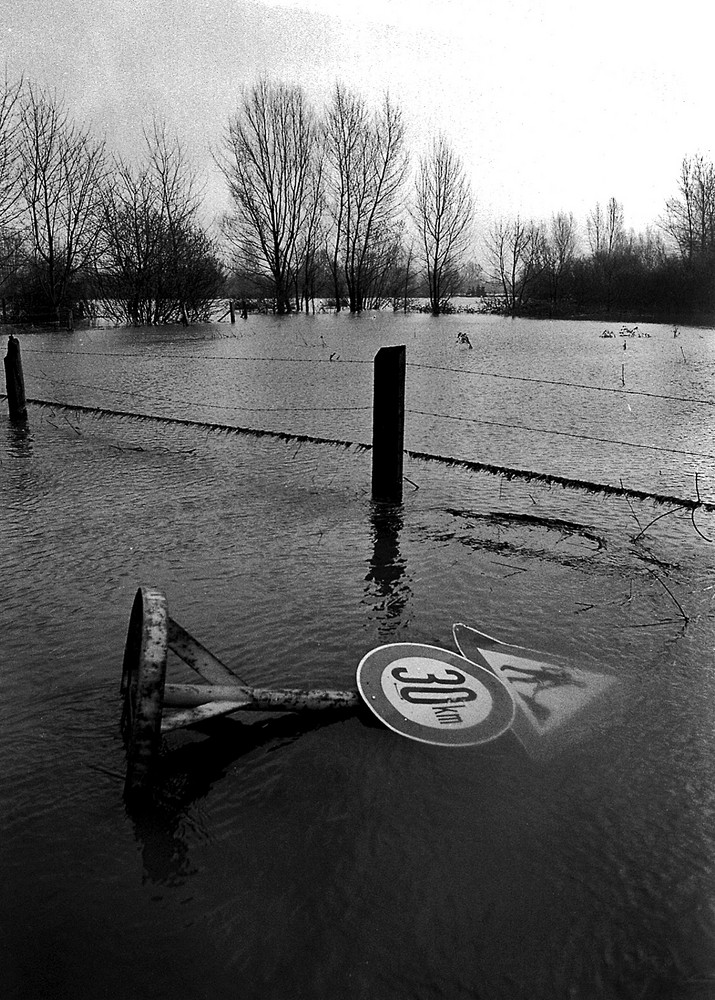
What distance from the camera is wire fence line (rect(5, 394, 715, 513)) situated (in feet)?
19.1

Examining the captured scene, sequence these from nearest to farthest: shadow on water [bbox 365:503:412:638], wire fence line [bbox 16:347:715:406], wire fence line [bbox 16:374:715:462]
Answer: shadow on water [bbox 365:503:412:638] → wire fence line [bbox 16:374:715:462] → wire fence line [bbox 16:347:715:406]

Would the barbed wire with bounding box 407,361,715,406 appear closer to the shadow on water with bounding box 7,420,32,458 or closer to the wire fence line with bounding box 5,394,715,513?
the wire fence line with bounding box 5,394,715,513

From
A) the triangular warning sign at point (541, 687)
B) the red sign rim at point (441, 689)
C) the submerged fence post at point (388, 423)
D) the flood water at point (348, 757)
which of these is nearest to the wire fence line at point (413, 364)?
the flood water at point (348, 757)

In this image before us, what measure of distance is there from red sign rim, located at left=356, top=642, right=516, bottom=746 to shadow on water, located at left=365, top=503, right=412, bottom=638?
0.27 meters

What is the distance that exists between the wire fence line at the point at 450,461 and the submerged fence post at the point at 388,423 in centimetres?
127

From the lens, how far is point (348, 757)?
270 cm

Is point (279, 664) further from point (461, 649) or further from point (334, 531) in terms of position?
point (334, 531)

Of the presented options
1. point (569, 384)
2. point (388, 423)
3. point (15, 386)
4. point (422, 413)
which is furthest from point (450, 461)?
point (569, 384)

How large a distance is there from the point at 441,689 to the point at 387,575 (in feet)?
4.17

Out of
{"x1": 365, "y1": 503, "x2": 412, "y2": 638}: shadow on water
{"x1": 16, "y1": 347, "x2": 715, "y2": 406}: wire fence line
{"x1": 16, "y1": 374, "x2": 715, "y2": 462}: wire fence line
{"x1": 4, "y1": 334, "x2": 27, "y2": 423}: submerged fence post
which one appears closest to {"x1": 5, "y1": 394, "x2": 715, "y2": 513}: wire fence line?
{"x1": 4, "y1": 334, "x2": 27, "y2": 423}: submerged fence post

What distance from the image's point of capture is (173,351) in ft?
60.2

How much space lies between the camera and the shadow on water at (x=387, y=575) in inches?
149

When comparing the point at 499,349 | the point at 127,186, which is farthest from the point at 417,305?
the point at 499,349

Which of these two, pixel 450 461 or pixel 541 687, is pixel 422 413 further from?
pixel 541 687
